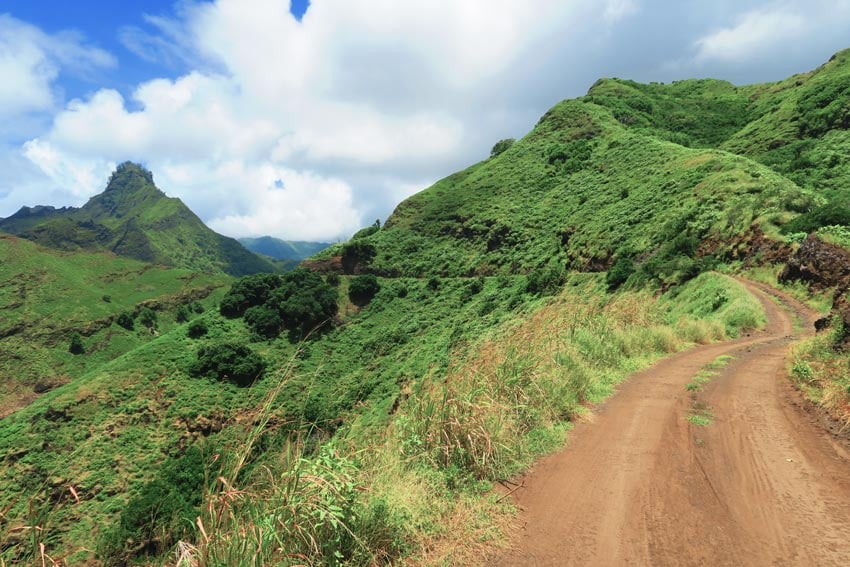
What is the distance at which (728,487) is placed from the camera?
177 inches

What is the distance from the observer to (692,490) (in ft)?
14.8

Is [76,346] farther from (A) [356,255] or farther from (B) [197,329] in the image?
(A) [356,255]

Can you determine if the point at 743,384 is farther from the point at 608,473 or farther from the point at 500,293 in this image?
the point at 500,293

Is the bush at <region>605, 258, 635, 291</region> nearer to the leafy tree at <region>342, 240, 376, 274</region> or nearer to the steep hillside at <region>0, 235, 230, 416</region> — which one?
the leafy tree at <region>342, 240, 376, 274</region>

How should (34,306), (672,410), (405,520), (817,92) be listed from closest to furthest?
(405,520)
(672,410)
(817,92)
(34,306)

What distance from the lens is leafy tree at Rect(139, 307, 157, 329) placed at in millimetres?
98250

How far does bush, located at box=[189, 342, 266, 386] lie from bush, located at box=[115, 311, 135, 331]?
60469 millimetres

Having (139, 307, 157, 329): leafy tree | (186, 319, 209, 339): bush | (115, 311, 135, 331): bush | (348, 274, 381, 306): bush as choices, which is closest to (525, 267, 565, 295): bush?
(348, 274, 381, 306): bush

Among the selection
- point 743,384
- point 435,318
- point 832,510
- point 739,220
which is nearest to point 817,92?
point 739,220

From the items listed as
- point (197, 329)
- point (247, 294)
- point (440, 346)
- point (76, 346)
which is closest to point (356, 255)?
point (247, 294)

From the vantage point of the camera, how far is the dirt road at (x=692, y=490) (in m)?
3.65

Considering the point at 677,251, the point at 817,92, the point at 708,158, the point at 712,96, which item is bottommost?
the point at 677,251

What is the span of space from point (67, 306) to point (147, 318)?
49.4 ft

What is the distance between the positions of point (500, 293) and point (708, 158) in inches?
956
